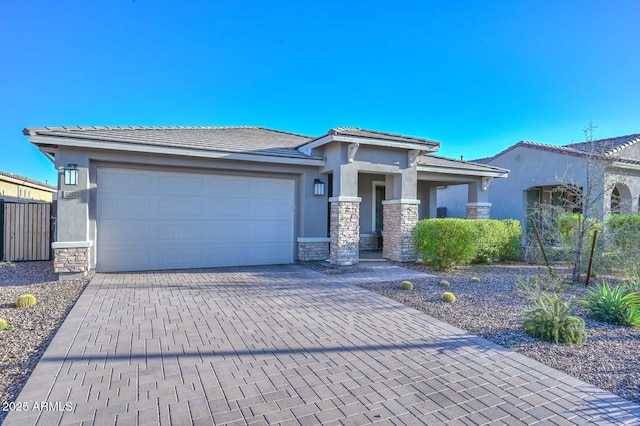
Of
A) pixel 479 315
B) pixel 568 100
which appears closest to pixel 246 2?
pixel 479 315

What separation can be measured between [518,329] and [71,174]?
9763 mm

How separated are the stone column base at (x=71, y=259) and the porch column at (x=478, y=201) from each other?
1262 cm

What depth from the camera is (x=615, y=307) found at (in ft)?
17.7

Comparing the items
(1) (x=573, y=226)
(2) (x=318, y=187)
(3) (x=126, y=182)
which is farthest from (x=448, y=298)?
(3) (x=126, y=182)

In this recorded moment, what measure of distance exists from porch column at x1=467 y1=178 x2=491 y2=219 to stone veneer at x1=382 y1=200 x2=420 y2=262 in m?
3.54

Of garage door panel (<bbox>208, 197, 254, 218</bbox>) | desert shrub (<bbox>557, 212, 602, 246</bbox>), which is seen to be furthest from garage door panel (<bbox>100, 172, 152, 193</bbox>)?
desert shrub (<bbox>557, 212, 602, 246</bbox>)

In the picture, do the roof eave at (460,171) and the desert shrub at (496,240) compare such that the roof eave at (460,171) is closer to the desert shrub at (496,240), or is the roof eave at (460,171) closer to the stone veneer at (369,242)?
the desert shrub at (496,240)

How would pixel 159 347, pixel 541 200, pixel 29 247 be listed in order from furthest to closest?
pixel 541 200
pixel 29 247
pixel 159 347

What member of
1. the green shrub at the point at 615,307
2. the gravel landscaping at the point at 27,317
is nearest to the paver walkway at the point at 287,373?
the gravel landscaping at the point at 27,317

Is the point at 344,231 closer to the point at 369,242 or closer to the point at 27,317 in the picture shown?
the point at 369,242

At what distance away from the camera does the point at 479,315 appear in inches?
224

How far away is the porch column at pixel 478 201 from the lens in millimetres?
13383

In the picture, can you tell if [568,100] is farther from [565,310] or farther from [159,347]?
[159,347]

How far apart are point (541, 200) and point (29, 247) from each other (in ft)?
69.3
